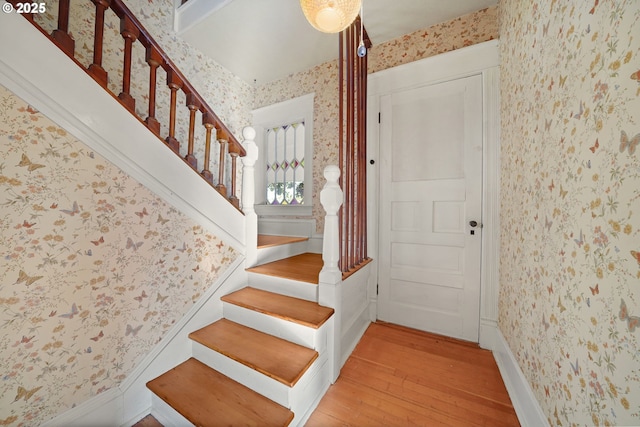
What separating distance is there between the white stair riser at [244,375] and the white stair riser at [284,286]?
20.2 inches

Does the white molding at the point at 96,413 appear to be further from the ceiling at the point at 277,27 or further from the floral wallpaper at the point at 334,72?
the ceiling at the point at 277,27

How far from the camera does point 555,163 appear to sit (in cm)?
90

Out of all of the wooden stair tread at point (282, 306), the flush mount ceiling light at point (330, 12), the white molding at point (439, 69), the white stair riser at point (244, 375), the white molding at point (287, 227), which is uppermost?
the white molding at point (439, 69)

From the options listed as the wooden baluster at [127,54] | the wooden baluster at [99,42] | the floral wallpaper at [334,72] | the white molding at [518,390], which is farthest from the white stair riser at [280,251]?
the white molding at [518,390]

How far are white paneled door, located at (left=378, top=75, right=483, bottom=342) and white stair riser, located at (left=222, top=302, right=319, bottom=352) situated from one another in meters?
1.09

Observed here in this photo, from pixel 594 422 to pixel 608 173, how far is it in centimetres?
72

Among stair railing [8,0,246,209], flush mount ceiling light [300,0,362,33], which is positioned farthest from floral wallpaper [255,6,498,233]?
flush mount ceiling light [300,0,362,33]

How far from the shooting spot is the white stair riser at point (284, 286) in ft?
5.02

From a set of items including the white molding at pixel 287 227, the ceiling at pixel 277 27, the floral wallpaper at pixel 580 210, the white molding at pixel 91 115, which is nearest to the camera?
the floral wallpaper at pixel 580 210

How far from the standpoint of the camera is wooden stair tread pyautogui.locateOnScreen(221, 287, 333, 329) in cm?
129

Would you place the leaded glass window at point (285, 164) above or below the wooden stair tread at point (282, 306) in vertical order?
above

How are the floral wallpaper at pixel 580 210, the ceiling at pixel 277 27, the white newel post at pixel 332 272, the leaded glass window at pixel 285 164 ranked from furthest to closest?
the leaded glass window at pixel 285 164 < the ceiling at pixel 277 27 < the white newel post at pixel 332 272 < the floral wallpaper at pixel 580 210

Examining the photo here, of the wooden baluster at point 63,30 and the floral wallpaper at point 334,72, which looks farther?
the floral wallpaper at point 334,72

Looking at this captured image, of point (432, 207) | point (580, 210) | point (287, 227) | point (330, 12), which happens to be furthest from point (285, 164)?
point (580, 210)
